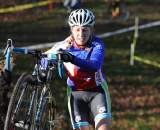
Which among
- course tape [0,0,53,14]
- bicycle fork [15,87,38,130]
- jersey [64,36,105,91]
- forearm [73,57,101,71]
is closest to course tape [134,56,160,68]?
course tape [0,0,53,14]

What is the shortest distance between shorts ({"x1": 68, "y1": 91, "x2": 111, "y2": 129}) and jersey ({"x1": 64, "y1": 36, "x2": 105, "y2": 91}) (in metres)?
0.08

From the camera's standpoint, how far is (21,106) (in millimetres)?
6129

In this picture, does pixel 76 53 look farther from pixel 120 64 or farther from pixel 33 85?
pixel 120 64

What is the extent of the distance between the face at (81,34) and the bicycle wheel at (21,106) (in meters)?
1.06

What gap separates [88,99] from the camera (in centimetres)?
758

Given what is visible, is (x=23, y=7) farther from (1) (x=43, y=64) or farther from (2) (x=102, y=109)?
(1) (x=43, y=64)

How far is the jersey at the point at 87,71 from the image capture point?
283 inches

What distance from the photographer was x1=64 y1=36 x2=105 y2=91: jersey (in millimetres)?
7180

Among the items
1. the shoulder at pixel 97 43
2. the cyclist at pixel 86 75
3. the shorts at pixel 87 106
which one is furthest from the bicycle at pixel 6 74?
the shorts at pixel 87 106

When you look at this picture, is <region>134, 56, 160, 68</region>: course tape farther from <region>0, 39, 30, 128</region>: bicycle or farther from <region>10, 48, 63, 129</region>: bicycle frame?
<region>0, 39, 30, 128</region>: bicycle

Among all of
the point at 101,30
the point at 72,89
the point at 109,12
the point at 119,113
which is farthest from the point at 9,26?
the point at 72,89

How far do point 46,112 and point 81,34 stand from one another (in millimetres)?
1046

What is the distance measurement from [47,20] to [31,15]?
1.40m

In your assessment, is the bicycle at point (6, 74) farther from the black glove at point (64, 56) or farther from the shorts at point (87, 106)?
the shorts at point (87, 106)
